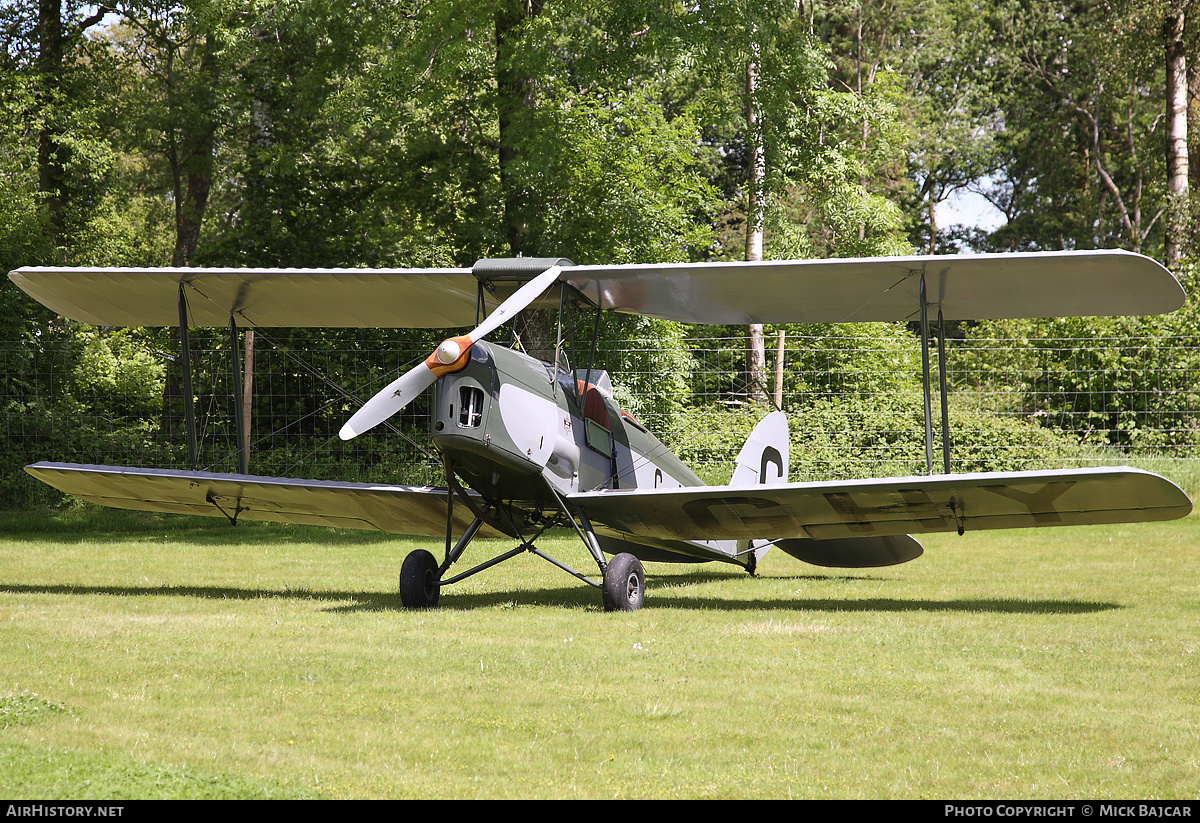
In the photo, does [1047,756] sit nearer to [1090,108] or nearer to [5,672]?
[5,672]

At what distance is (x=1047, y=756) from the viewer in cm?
373

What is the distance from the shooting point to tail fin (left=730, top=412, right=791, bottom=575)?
9.84 meters

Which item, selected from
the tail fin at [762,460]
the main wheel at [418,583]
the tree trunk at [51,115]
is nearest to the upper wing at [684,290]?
the tail fin at [762,460]

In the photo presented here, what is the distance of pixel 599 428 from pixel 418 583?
188cm

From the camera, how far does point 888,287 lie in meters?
8.56

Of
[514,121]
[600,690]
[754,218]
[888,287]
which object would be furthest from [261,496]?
[754,218]

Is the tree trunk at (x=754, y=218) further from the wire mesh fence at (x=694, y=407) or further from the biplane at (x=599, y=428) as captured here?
the biplane at (x=599, y=428)

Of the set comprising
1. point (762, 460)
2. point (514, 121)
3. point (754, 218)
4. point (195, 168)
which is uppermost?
point (195, 168)

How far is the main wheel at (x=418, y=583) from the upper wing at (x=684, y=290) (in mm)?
2134

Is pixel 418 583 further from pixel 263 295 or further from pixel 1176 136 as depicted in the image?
pixel 1176 136

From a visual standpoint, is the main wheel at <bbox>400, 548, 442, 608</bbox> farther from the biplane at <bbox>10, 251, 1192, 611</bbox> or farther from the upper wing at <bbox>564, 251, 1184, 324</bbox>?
the upper wing at <bbox>564, 251, 1184, 324</bbox>

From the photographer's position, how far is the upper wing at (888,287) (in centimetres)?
774
